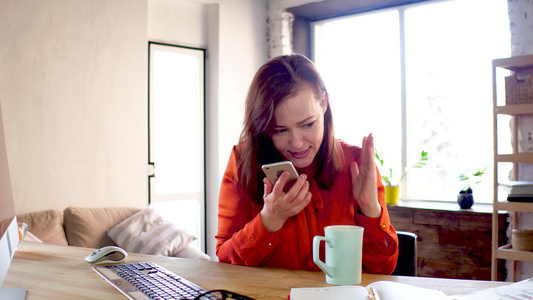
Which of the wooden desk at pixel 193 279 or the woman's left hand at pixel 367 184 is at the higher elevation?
the woman's left hand at pixel 367 184

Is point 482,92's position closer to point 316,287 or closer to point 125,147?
point 125,147

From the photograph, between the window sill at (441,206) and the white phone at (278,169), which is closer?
the white phone at (278,169)

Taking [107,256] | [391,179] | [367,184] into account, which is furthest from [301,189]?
[391,179]

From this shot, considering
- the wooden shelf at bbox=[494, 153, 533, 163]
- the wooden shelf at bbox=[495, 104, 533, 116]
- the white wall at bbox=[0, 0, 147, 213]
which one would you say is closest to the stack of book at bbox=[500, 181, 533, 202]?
the wooden shelf at bbox=[494, 153, 533, 163]

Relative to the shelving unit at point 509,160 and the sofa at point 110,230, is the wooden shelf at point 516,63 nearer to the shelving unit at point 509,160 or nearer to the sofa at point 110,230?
the shelving unit at point 509,160

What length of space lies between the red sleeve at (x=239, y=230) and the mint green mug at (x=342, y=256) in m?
0.28

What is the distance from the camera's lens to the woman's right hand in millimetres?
1279

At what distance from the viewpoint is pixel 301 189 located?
130cm

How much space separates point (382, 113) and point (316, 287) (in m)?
3.53

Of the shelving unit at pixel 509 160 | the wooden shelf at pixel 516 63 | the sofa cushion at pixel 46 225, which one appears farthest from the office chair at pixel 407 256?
the sofa cushion at pixel 46 225

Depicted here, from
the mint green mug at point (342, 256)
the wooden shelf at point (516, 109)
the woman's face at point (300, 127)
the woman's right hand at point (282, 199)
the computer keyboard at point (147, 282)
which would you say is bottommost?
the computer keyboard at point (147, 282)

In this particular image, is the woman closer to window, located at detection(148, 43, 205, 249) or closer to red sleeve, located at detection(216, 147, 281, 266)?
red sleeve, located at detection(216, 147, 281, 266)

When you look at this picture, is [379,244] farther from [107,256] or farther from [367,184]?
[107,256]

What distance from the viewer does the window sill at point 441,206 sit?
3498mm
